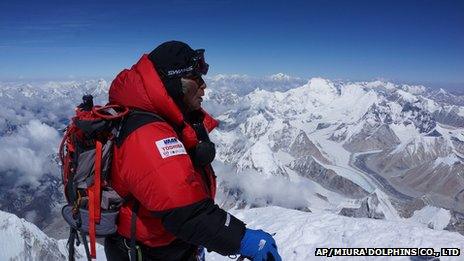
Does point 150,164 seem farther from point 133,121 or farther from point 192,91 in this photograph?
point 192,91

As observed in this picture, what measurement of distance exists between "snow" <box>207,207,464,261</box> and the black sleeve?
13.0 m

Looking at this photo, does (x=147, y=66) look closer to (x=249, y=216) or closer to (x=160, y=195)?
(x=160, y=195)

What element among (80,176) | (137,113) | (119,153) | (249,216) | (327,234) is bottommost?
(249,216)

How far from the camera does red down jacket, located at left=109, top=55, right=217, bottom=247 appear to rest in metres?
4.26

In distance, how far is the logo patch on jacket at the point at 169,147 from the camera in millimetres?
4298

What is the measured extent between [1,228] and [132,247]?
81.6m

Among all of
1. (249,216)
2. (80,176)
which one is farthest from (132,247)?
(249,216)

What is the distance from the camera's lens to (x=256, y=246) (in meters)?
4.82

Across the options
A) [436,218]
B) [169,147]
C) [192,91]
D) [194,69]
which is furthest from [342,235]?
[436,218]

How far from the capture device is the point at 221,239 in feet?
14.8

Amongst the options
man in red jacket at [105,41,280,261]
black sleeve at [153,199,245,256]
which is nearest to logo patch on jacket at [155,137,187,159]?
man in red jacket at [105,41,280,261]

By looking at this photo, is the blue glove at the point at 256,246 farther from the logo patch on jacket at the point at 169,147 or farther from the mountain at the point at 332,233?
the mountain at the point at 332,233

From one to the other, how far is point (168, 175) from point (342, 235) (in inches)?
614

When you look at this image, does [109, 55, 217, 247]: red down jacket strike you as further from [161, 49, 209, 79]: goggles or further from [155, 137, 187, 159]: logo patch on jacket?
[161, 49, 209, 79]: goggles
